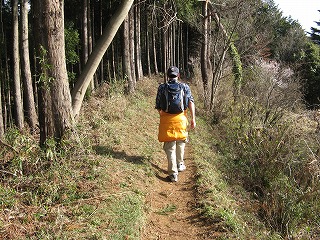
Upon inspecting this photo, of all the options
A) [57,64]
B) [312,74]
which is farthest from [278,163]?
[312,74]

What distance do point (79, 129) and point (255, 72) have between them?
1178cm

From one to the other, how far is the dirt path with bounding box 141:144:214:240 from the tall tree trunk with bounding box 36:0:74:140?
1883 mm

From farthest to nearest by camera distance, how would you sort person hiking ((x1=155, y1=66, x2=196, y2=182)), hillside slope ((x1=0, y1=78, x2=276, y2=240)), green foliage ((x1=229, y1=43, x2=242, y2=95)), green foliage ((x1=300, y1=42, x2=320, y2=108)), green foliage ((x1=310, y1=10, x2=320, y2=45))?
1. green foliage ((x1=310, y1=10, x2=320, y2=45))
2. green foliage ((x1=300, y1=42, x2=320, y2=108))
3. green foliage ((x1=229, y1=43, x2=242, y2=95))
4. person hiking ((x1=155, y1=66, x2=196, y2=182))
5. hillside slope ((x1=0, y1=78, x2=276, y2=240))

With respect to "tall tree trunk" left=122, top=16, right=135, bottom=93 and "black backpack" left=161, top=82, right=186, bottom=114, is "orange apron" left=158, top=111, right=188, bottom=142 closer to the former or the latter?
"black backpack" left=161, top=82, right=186, bottom=114

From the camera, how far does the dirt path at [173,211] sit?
4.29 m

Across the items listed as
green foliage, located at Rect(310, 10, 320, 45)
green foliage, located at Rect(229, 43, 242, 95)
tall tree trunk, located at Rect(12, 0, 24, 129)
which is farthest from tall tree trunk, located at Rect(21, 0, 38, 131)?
green foliage, located at Rect(310, 10, 320, 45)

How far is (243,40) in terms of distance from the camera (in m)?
14.2

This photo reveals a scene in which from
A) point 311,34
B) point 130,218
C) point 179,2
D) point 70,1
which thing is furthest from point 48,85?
point 311,34

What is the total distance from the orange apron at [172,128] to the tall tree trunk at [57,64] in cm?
165

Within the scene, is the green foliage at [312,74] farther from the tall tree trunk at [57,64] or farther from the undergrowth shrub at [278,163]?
the tall tree trunk at [57,64]

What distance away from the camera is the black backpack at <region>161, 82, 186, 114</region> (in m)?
5.73

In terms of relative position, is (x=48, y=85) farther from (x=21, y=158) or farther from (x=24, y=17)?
(x=24, y=17)

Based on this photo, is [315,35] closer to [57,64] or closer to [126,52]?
[126,52]

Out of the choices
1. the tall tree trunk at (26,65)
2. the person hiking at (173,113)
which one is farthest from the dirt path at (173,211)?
the tall tree trunk at (26,65)
